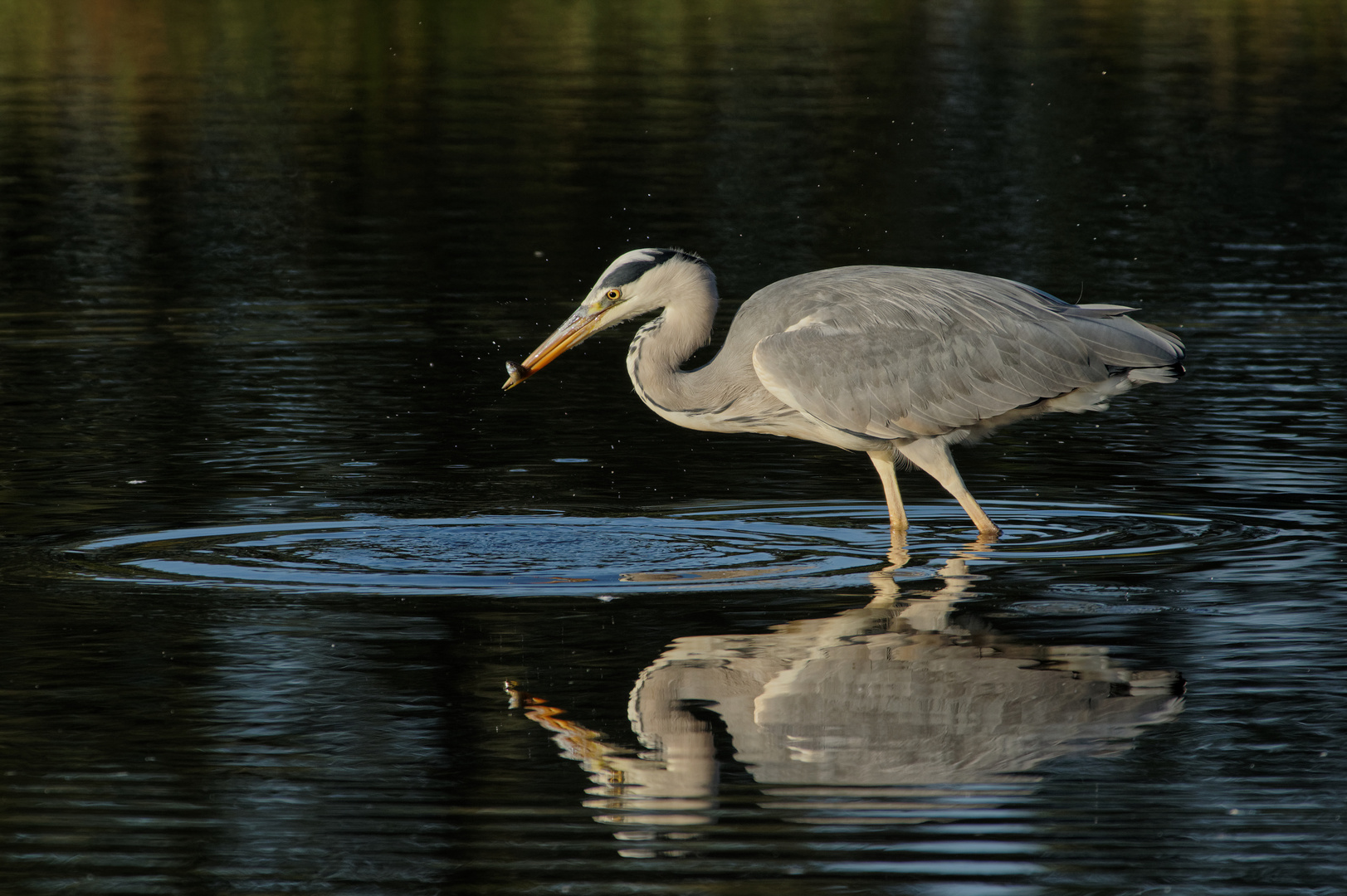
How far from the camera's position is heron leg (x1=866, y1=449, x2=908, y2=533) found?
32.7 feet

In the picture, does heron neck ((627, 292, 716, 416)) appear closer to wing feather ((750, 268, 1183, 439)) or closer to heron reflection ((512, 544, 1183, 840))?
wing feather ((750, 268, 1183, 439))

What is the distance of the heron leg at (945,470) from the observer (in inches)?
390

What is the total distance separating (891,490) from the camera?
396 inches

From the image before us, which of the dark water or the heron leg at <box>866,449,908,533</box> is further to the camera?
the heron leg at <box>866,449,908,533</box>

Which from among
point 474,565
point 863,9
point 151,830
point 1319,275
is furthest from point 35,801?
point 863,9

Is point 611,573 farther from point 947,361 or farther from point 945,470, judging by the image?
point 947,361

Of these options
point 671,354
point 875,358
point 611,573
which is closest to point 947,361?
point 875,358

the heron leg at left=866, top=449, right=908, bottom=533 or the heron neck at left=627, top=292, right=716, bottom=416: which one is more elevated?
the heron neck at left=627, top=292, right=716, bottom=416

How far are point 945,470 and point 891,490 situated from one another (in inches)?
11.9

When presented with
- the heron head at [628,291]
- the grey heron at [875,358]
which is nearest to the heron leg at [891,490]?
the grey heron at [875,358]

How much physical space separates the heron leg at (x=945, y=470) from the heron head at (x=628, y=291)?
1.34 m

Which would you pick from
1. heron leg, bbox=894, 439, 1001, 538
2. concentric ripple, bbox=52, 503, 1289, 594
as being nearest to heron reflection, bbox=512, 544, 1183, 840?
concentric ripple, bbox=52, 503, 1289, 594

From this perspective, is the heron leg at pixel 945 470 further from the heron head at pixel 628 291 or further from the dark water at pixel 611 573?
the heron head at pixel 628 291

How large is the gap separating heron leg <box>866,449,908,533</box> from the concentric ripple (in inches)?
3.9
